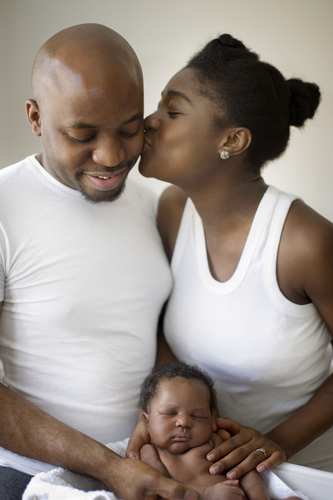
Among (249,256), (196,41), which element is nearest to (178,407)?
(249,256)

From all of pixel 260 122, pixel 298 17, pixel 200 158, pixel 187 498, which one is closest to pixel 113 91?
pixel 200 158

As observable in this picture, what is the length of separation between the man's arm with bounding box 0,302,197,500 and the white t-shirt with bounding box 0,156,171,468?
0.15m

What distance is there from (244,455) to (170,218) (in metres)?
0.91

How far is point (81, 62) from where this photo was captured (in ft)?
3.82

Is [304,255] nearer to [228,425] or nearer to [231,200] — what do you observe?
[231,200]

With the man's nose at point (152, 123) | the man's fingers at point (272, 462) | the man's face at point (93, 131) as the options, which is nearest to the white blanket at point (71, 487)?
the man's fingers at point (272, 462)

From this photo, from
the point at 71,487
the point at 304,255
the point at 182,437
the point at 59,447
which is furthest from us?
the point at 304,255

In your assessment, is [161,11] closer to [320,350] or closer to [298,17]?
[298,17]

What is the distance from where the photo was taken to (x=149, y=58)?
7.77 ft

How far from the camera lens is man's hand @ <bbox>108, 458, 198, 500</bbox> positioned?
102 centimetres

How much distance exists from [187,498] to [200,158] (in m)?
0.97

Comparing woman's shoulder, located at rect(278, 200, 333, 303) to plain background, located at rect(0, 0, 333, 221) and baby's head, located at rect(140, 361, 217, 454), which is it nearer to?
baby's head, located at rect(140, 361, 217, 454)

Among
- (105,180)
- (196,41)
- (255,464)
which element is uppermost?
(196,41)

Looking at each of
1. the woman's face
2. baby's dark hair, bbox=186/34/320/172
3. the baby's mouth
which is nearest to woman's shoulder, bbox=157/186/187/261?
the woman's face
